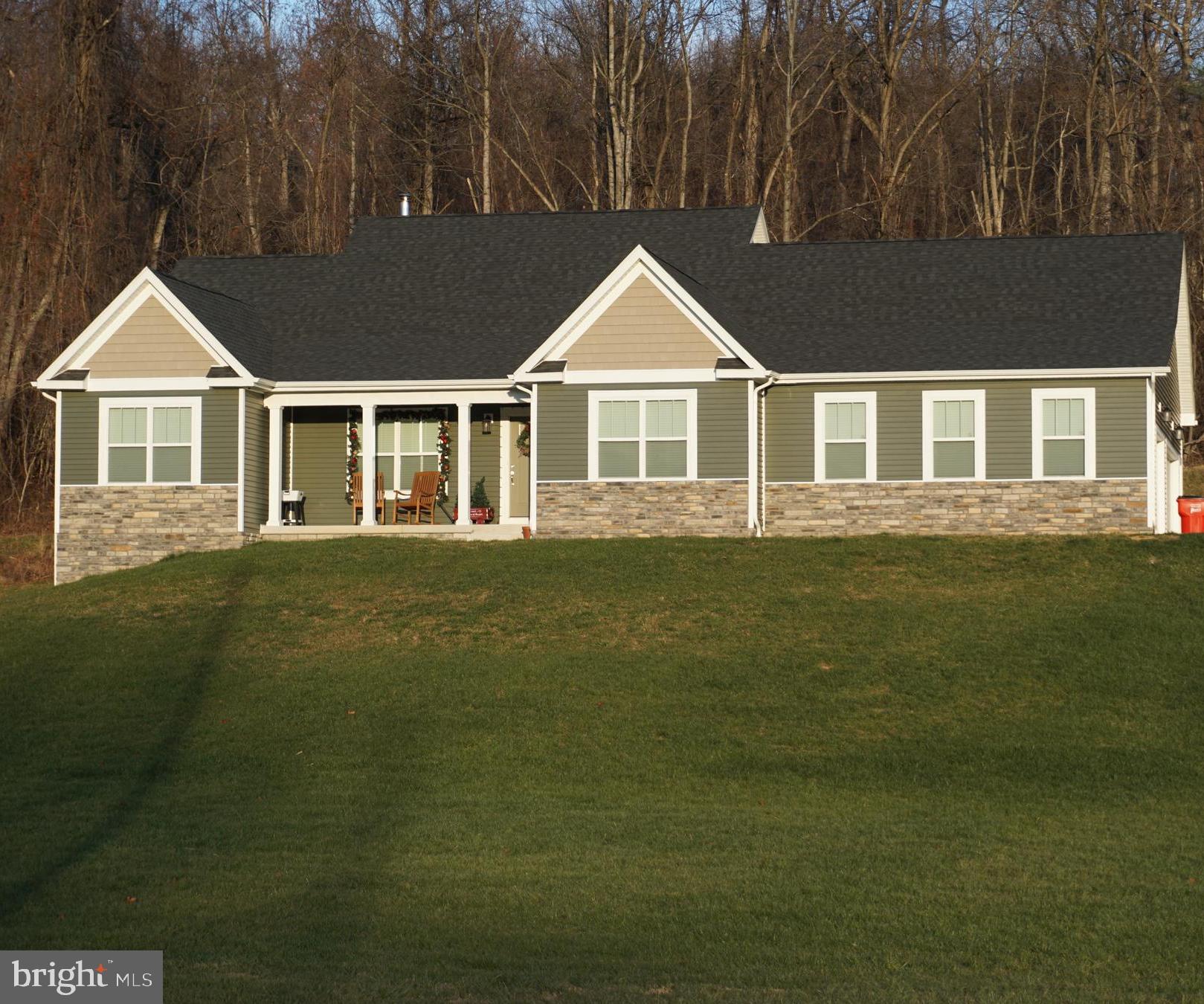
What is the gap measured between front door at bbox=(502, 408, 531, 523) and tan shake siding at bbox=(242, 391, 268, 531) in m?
4.36

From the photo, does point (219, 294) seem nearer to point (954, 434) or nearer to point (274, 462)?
point (274, 462)

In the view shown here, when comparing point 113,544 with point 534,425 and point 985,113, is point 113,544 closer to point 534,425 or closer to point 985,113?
point 534,425

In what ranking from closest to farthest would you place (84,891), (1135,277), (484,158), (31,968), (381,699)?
1. (31,968)
2. (84,891)
3. (381,699)
4. (1135,277)
5. (484,158)

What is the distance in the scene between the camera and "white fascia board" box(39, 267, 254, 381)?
2922cm

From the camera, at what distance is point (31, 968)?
980 centimetres

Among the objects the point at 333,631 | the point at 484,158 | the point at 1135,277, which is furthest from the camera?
the point at 484,158

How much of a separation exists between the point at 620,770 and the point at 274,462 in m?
15.1

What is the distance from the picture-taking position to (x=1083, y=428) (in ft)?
91.5

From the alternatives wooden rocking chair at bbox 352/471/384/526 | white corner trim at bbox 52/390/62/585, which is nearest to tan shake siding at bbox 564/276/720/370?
wooden rocking chair at bbox 352/471/384/526

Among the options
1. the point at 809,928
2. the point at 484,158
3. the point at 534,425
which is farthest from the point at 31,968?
the point at 484,158

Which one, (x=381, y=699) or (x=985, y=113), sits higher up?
(x=985, y=113)

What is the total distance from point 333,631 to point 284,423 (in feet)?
31.3

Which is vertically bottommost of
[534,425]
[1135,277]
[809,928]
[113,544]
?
[809,928]

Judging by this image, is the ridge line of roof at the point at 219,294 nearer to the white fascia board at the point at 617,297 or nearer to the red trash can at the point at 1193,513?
the white fascia board at the point at 617,297
